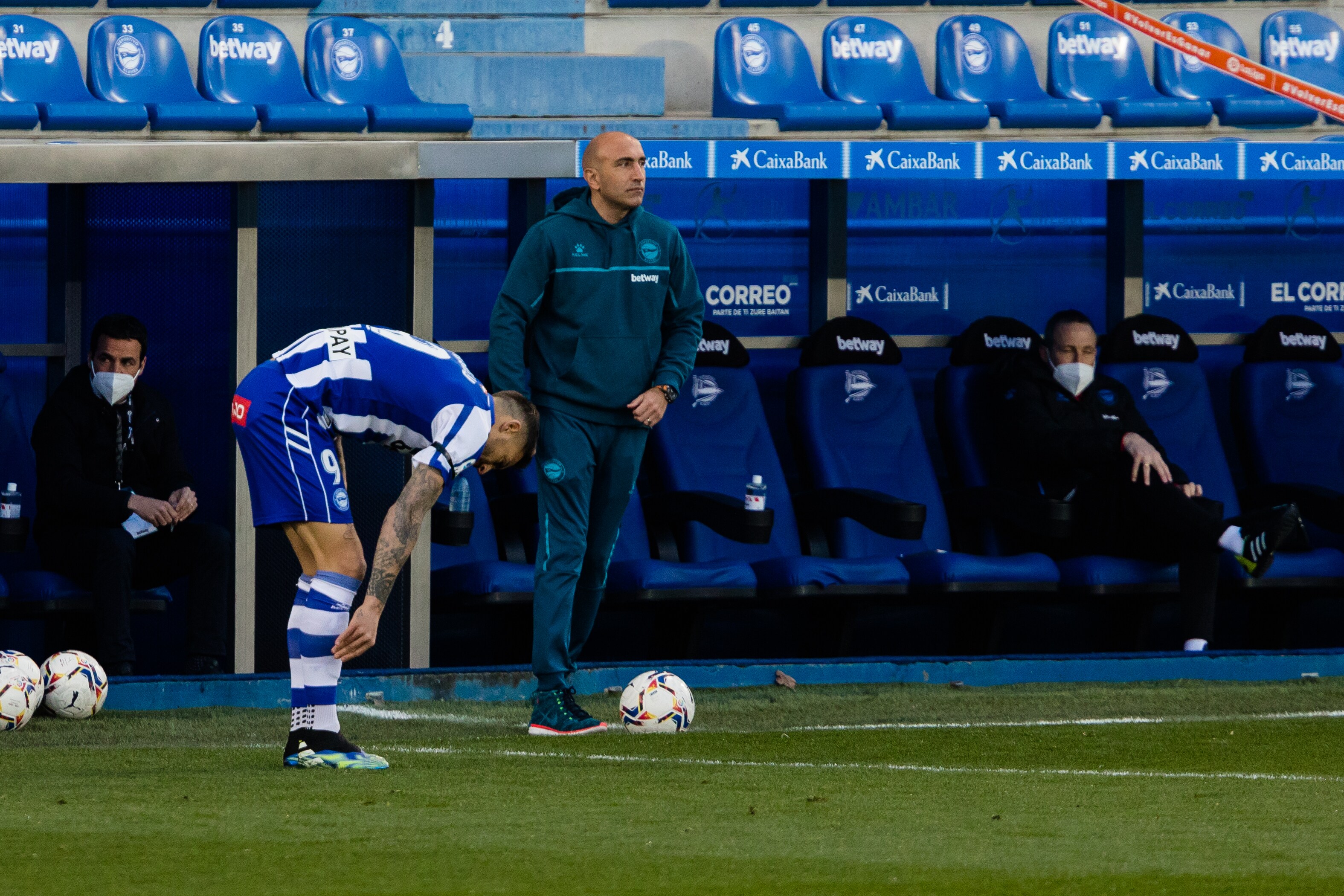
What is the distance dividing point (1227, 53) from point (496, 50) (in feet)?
14.8

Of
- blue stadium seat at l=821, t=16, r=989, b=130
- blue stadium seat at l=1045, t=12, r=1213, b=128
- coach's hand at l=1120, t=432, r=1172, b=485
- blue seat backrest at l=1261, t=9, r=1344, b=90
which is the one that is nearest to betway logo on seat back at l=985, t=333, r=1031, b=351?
coach's hand at l=1120, t=432, r=1172, b=485

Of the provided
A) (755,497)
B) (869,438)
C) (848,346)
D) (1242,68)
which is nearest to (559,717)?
(755,497)

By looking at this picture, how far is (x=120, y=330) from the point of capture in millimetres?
6770

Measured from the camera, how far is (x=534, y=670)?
5562 mm

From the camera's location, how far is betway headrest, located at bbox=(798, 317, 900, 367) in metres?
7.86

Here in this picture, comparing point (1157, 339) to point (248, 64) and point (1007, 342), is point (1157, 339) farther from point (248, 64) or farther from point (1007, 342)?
point (248, 64)

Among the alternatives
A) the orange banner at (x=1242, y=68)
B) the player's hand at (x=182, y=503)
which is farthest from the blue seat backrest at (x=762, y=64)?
the player's hand at (x=182, y=503)

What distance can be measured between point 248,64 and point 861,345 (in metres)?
4.18

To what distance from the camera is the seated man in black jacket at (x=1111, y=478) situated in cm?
725

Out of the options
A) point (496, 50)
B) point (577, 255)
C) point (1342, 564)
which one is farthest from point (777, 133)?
point (577, 255)

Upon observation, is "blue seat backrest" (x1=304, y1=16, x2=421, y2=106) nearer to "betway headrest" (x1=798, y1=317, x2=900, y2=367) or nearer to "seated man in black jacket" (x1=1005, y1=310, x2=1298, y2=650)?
"betway headrest" (x1=798, y1=317, x2=900, y2=367)

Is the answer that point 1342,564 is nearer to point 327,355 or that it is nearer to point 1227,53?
point 1227,53

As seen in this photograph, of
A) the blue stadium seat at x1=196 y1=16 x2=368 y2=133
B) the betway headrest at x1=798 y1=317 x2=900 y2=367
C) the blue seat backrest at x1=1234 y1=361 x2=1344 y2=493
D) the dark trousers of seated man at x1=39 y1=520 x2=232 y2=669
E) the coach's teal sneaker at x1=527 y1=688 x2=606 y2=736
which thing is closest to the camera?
the coach's teal sneaker at x1=527 y1=688 x2=606 y2=736

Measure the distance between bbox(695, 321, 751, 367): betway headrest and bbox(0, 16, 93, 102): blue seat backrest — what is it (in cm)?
380
